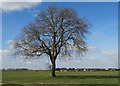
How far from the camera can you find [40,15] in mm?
53938

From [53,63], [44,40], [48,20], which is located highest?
[48,20]

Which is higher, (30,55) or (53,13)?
(53,13)

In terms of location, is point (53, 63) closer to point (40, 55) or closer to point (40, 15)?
point (40, 55)

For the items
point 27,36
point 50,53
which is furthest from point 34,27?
point 50,53

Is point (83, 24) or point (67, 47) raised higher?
point (83, 24)

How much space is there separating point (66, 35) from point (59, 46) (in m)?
2.22

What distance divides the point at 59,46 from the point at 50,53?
6.57 ft

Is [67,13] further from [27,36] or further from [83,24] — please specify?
[27,36]

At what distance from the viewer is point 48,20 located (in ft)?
175

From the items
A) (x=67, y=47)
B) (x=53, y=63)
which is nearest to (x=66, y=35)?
(x=67, y=47)

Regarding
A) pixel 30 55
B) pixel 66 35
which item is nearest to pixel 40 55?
pixel 30 55

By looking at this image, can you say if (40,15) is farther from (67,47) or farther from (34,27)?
(67,47)

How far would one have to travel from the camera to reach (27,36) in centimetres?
5275

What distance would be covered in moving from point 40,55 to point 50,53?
5.74 feet
